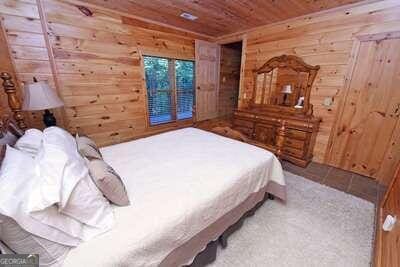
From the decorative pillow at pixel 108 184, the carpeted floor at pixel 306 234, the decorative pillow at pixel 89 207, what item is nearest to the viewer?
the decorative pillow at pixel 89 207

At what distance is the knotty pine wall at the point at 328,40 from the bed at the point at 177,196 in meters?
1.81

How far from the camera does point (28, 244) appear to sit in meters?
0.71

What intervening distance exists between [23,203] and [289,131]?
3106 mm

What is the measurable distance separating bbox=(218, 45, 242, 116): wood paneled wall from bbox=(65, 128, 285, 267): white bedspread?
3.32 m

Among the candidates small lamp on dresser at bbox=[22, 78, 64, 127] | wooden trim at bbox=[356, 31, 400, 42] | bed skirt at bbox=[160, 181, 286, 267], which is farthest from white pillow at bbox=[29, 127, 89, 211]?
wooden trim at bbox=[356, 31, 400, 42]

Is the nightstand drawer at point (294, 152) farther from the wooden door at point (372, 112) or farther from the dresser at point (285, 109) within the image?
the wooden door at point (372, 112)

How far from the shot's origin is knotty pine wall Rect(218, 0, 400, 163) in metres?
2.24

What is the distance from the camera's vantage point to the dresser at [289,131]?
271 centimetres

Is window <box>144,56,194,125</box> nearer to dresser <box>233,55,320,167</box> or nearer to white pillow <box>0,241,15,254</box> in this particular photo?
dresser <box>233,55,320,167</box>

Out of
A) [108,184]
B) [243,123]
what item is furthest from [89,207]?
[243,123]

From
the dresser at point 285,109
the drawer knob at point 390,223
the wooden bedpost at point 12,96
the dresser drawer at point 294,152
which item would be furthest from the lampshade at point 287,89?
Result: the wooden bedpost at point 12,96

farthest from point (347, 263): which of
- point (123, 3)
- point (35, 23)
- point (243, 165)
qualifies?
point (35, 23)

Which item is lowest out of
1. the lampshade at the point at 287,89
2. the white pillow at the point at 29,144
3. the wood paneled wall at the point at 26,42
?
the white pillow at the point at 29,144

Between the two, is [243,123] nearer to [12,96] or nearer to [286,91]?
[286,91]
